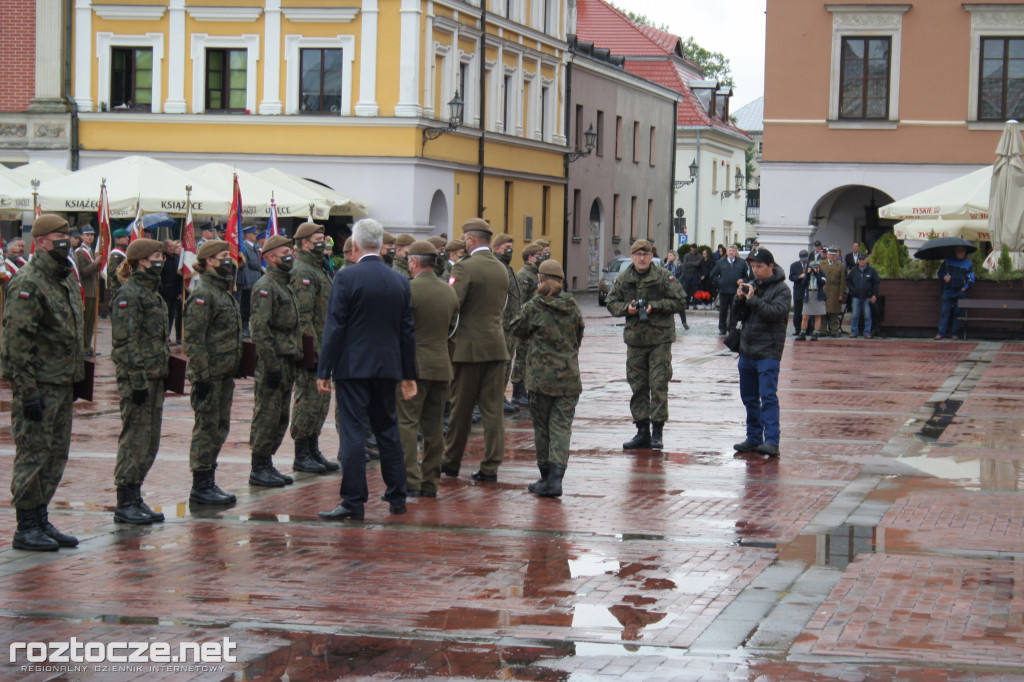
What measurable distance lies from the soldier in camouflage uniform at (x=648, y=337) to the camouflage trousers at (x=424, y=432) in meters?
2.82

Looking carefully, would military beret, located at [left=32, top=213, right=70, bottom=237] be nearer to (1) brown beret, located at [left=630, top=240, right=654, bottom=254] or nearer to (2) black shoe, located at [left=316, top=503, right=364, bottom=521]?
(2) black shoe, located at [left=316, top=503, right=364, bottom=521]

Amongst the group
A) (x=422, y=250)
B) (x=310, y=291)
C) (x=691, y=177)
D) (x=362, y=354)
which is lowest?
(x=362, y=354)

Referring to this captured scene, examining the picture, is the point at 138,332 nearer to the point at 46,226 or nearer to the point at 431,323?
→ the point at 46,226

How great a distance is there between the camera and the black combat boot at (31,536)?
821cm

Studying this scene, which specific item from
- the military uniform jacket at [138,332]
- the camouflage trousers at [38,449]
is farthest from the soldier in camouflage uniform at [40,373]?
the military uniform jacket at [138,332]

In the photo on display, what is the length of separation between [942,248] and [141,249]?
2123 cm

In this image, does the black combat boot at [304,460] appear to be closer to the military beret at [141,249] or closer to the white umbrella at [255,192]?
the military beret at [141,249]

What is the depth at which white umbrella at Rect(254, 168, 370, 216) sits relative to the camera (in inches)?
1164

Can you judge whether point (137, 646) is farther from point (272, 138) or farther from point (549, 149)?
point (549, 149)

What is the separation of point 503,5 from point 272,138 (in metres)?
9.89

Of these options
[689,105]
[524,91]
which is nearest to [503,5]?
[524,91]

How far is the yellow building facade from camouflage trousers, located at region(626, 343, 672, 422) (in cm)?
2334

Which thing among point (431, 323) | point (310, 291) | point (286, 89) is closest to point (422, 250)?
point (431, 323)

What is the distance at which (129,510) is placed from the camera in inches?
356
